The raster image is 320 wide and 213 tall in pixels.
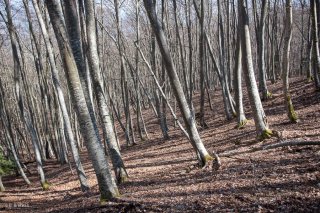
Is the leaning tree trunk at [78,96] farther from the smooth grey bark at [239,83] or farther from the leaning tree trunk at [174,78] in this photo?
the smooth grey bark at [239,83]

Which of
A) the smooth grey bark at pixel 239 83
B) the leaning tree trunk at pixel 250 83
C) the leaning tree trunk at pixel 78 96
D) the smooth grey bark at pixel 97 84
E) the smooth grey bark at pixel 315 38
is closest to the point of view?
the leaning tree trunk at pixel 78 96

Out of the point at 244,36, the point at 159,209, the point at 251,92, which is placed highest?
the point at 244,36

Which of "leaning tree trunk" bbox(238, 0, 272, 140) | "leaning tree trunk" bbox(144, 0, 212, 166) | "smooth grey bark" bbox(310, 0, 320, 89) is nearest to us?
"leaning tree trunk" bbox(144, 0, 212, 166)

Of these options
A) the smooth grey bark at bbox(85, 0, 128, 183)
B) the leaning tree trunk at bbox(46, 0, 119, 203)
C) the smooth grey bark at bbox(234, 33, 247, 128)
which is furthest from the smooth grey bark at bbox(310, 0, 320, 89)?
the leaning tree trunk at bbox(46, 0, 119, 203)

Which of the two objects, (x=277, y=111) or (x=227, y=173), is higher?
(x=277, y=111)

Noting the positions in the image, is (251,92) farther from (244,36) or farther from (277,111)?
(277,111)

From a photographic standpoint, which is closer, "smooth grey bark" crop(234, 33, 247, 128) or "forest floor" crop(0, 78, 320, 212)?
"forest floor" crop(0, 78, 320, 212)

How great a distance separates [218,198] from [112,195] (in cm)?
214

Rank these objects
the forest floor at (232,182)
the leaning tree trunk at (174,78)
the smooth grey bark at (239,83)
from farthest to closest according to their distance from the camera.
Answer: the smooth grey bark at (239,83)
the leaning tree trunk at (174,78)
the forest floor at (232,182)

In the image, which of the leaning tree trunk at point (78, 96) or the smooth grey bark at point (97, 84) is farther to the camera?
the smooth grey bark at point (97, 84)

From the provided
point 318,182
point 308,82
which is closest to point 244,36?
point 318,182

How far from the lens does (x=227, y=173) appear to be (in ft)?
23.1

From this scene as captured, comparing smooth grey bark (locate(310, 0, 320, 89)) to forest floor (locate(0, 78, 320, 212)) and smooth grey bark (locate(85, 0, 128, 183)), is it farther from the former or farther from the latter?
smooth grey bark (locate(85, 0, 128, 183))

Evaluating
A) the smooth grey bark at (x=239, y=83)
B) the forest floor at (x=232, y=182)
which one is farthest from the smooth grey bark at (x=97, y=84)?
the smooth grey bark at (x=239, y=83)
